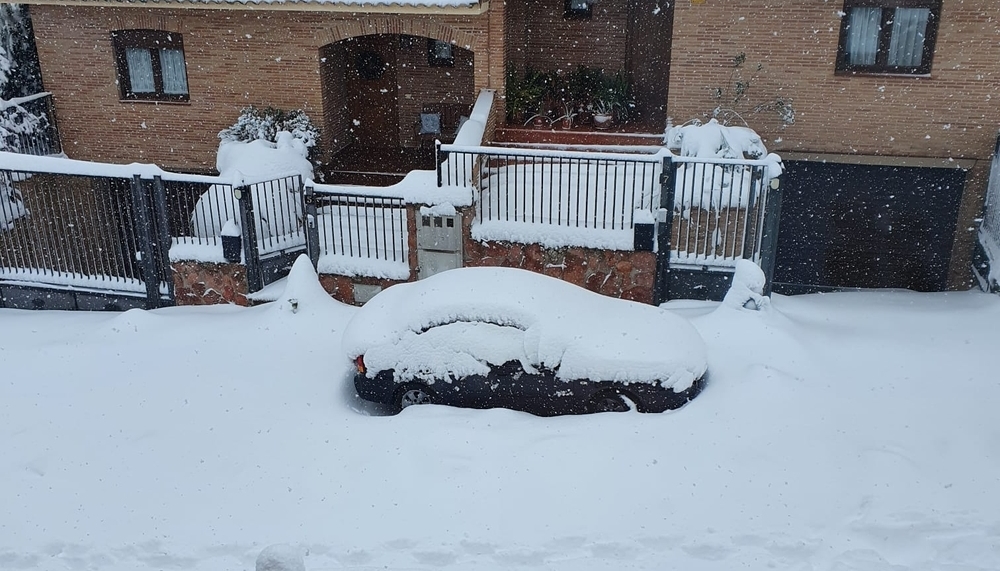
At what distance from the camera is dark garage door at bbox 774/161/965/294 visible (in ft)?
41.2

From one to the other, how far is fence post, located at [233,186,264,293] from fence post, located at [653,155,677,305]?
17.4 ft

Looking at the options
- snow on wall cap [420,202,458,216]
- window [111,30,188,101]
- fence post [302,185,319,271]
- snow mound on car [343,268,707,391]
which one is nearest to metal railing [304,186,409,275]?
fence post [302,185,319,271]

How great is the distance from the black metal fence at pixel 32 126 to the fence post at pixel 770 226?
1191cm

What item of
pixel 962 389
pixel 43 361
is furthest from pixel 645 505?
pixel 43 361

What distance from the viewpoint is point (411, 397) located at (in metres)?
7.98

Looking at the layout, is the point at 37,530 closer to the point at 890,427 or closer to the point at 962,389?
the point at 890,427

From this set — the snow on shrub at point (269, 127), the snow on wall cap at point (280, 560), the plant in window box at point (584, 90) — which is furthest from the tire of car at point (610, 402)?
the snow on shrub at point (269, 127)

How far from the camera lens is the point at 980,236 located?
40.3 feet

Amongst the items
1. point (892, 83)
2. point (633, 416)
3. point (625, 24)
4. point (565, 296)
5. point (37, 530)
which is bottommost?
point (37, 530)

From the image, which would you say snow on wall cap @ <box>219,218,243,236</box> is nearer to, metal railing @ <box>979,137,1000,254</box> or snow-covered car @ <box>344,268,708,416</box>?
snow-covered car @ <box>344,268,708,416</box>

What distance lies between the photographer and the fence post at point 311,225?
1066 centimetres

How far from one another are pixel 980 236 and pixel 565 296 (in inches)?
313

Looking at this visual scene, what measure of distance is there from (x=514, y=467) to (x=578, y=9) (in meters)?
10.3

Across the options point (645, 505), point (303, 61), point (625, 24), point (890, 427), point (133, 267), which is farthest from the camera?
point (625, 24)
